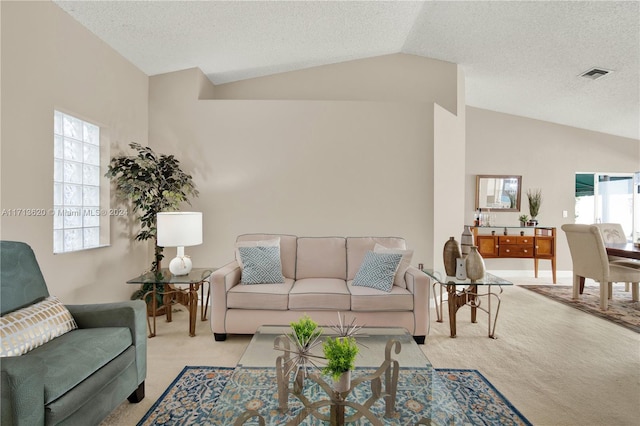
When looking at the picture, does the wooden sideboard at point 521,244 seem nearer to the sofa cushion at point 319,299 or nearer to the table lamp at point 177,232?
the sofa cushion at point 319,299

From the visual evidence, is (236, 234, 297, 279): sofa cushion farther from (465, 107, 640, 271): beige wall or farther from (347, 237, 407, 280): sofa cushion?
(465, 107, 640, 271): beige wall

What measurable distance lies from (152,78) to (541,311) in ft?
18.1

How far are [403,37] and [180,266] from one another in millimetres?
3772

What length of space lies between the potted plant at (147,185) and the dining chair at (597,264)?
4.83 meters

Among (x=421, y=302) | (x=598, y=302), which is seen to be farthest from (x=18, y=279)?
(x=598, y=302)

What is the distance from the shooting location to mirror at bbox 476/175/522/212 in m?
6.16

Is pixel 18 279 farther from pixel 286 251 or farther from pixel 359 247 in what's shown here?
pixel 359 247

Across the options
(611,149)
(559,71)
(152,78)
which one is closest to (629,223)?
(611,149)

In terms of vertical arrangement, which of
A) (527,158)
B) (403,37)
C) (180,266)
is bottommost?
(180,266)

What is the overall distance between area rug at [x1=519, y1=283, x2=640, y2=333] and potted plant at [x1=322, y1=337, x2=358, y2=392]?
355 centimetres

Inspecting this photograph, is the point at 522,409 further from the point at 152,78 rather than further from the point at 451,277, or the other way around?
the point at 152,78

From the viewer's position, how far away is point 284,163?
4285 millimetres

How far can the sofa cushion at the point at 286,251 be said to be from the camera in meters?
3.60

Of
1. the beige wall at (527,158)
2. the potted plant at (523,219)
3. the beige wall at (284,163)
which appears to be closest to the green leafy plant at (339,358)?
the beige wall at (284,163)
